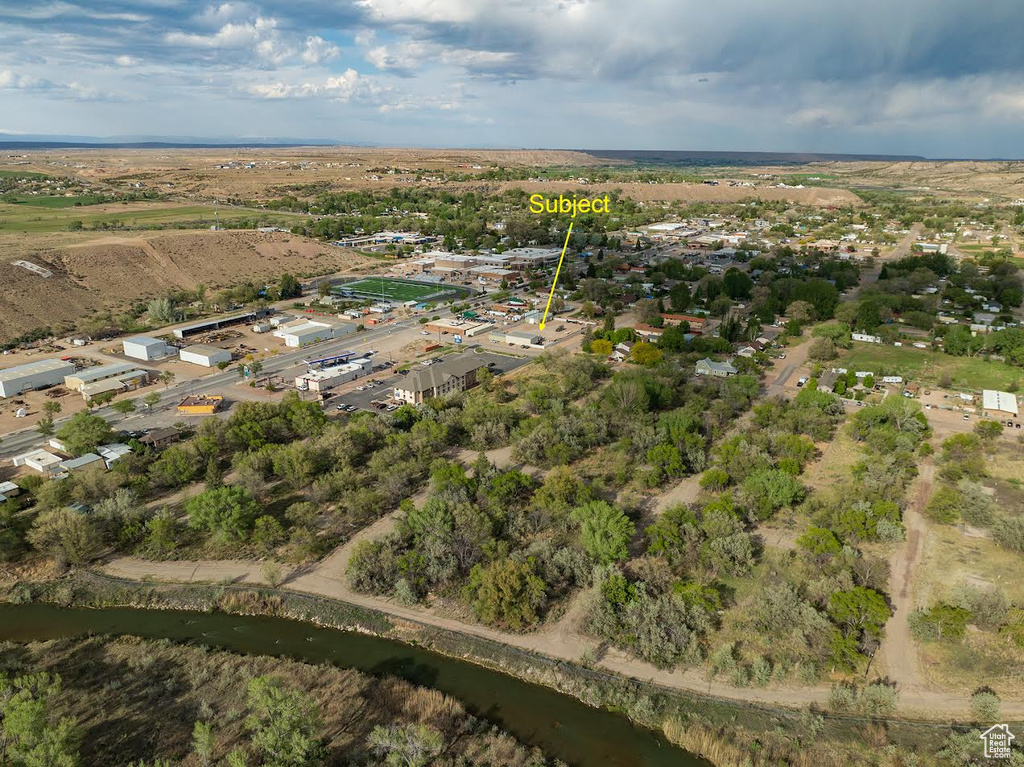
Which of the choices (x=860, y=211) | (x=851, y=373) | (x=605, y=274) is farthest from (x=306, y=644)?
(x=860, y=211)

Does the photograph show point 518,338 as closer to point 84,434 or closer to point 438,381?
point 438,381

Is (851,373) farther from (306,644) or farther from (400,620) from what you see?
(306,644)

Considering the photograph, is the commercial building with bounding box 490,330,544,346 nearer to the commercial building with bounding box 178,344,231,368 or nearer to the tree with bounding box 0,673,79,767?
the commercial building with bounding box 178,344,231,368

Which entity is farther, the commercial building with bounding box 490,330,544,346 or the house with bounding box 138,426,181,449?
the commercial building with bounding box 490,330,544,346

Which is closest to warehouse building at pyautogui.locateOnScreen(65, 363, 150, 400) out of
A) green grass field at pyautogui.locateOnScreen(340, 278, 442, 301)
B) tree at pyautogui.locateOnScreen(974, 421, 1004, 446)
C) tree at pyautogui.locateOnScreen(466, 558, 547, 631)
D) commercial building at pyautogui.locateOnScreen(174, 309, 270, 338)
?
commercial building at pyautogui.locateOnScreen(174, 309, 270, 338)

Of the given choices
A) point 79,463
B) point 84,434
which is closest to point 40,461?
point 84,434

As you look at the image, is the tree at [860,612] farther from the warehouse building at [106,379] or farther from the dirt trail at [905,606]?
the warehouse building at [106,379]

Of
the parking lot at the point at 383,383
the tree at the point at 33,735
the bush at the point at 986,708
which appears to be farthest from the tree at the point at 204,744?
the parking lot at the point at 383,383
